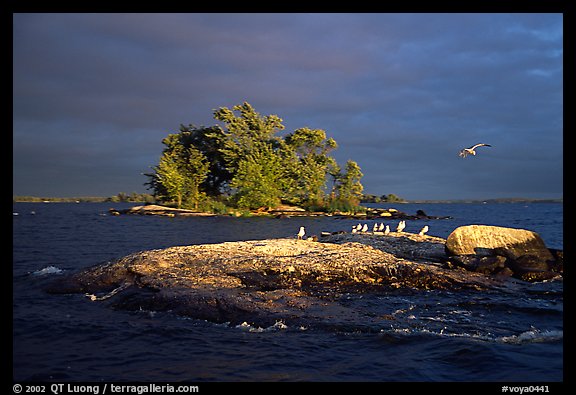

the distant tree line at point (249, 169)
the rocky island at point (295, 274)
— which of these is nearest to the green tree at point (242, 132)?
the distant tree line at point (249, 169)

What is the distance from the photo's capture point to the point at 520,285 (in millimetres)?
16406

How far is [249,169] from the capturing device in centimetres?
7250

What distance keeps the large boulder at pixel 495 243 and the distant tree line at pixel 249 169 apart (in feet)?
182

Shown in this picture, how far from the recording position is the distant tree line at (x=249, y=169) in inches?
2980

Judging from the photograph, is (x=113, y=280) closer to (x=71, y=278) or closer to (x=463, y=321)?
(x=71, y=278)

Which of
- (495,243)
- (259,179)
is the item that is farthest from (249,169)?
(495,243)

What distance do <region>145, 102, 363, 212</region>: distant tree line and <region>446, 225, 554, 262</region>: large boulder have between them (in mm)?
55563

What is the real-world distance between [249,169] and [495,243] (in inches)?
2211

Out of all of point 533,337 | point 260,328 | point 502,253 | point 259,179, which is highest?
point 259,179

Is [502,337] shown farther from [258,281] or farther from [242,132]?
[242,132]

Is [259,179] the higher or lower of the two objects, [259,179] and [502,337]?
the higher
